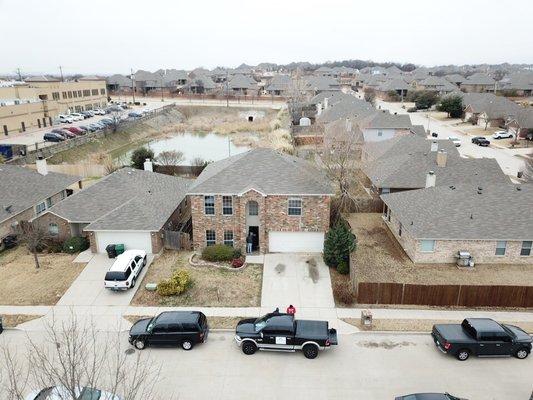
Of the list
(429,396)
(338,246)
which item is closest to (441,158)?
(338,246)

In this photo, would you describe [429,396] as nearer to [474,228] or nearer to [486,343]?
Answer: [486,343]

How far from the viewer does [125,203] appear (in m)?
29.5

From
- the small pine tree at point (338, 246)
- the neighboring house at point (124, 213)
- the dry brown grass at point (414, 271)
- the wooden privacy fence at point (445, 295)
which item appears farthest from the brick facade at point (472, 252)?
the neighboring house at point (124, 213)

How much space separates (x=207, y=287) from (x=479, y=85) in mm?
128116

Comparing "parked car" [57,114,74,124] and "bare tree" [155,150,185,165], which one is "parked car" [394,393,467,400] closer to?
"bare tree" [155,150,185,165]

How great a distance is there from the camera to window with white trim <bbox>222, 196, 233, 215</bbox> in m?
27.4

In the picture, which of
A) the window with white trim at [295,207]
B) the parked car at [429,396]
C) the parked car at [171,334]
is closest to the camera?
the parked car at [429,396]

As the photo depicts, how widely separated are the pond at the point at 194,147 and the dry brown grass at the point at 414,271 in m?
37.0

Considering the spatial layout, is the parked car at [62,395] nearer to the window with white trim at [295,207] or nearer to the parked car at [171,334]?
the parked car at [171,334]

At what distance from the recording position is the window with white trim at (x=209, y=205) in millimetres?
27531

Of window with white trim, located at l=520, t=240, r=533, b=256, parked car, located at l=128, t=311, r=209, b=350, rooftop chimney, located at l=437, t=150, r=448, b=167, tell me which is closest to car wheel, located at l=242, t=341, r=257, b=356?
parked car, located at l=128, t=311, r=209, b=350

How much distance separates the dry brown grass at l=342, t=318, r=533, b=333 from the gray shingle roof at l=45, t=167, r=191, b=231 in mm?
14399

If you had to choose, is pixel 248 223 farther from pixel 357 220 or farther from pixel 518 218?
pixel 518 218

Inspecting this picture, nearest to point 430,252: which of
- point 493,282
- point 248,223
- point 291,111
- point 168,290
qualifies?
→ point 493,282
